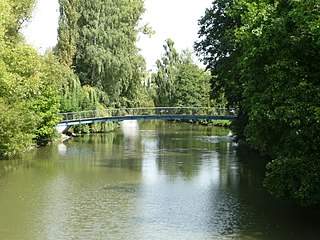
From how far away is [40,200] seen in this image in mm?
18109

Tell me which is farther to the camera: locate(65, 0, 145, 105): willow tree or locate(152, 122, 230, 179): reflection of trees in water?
locate(65, 0, 145, 105): willow tree

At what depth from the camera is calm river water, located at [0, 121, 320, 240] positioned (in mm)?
14492

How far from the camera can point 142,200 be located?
Result: 18.4 meters

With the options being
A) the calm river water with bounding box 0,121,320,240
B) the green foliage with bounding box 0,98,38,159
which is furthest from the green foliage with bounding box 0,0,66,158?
the calm river water with bounding box 0,121,320,240

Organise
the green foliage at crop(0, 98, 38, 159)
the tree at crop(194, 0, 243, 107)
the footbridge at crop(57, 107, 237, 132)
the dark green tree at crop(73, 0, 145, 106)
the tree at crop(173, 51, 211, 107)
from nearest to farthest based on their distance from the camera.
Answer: the green foliage at crop(0, 98, 38, 159)
the tree at crop(194, 0, 243, 107)
the footbridge at crop(57, 107, 237, 132)
the dark green tree at crop(73, 0, 145, 106)
the tree at crop(173, 51, 211, 107)

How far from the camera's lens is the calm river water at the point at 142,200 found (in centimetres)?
1449

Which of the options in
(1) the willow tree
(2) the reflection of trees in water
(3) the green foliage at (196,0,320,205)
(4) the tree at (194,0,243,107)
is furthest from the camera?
(1) the willow tree

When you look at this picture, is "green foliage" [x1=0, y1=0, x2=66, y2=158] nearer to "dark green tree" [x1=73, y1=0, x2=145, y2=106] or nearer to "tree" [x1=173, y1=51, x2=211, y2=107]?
"dark green tree" [x1=73, y1=0, x2=145, y2=106]

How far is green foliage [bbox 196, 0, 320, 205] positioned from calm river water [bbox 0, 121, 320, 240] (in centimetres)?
175

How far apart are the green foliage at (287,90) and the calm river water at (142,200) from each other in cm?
175

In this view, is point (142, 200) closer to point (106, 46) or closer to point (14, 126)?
point (14, 126)

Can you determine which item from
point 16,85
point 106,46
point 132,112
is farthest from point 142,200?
point 106,46

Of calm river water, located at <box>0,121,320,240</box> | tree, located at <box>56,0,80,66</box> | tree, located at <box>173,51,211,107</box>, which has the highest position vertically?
tree, located at <box>56,0,80,66</box>

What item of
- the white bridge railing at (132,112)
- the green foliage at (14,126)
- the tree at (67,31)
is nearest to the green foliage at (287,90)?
the green foliage at (14,126)
